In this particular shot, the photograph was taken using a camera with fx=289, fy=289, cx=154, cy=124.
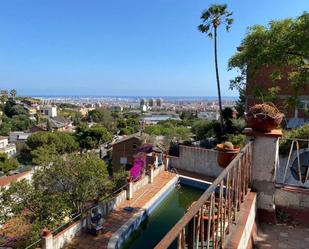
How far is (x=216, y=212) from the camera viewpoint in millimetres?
3023

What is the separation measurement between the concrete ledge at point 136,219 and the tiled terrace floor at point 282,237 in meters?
5.67

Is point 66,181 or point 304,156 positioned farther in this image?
point 66,181

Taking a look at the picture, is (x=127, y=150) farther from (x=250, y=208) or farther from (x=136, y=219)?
(x=250, y=208)

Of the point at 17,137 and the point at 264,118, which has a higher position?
the point at 264,118

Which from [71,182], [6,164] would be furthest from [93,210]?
[6,164]

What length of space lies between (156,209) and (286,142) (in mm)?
6219

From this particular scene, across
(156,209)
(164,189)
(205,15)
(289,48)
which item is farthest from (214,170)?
(205,15)

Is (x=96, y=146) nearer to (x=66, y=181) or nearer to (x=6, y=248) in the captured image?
(x=66, y=181)

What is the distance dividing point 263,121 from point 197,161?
41.8 ft

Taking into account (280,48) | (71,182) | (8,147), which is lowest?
(8,147)

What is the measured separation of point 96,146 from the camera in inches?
1719

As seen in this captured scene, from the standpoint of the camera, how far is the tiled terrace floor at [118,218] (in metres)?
8.77

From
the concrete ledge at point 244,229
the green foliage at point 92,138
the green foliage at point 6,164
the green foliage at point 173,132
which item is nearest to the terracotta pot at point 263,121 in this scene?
the concrete ledge at point 244,229

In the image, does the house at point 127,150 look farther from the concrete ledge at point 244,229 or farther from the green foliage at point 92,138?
the concrete ledge at point 244,229
